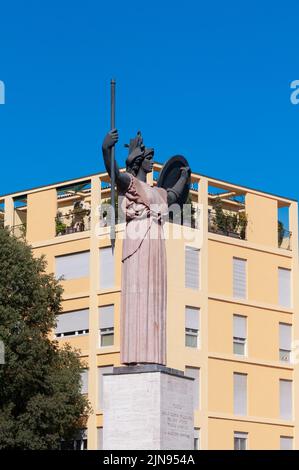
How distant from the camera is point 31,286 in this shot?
2080 inches

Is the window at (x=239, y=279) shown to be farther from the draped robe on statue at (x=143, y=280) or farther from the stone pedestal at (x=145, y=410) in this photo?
the stone pedestal at (x=145, y=410)

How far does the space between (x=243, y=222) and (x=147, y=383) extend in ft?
133

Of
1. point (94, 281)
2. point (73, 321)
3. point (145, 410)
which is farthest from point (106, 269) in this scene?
point (145, 410)

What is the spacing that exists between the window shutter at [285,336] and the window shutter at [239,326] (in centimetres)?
226

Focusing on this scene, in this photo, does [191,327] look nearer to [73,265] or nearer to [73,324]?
[73,324]

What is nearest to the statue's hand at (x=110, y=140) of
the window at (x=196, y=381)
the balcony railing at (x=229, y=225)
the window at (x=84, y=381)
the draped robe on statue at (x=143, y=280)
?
the draped robe on statue at (x=143, y=280)

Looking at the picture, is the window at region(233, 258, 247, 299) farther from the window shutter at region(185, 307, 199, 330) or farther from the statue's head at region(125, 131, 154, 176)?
the statue's head at region(125, 131, 154, 176)

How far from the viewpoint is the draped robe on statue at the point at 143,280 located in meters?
22.7

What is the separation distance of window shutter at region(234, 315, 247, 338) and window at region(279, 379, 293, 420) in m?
3.13

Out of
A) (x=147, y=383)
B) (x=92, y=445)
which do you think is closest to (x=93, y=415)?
(x=92, y=445)

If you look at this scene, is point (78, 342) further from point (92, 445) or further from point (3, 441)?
point (3, 441)

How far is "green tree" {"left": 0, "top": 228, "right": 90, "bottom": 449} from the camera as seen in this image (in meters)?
50.3

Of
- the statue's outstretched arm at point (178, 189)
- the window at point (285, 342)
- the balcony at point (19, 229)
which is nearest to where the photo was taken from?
the statue's outstretched arm at point (178, 189)
